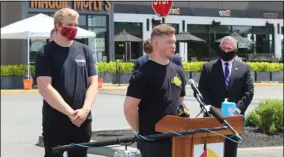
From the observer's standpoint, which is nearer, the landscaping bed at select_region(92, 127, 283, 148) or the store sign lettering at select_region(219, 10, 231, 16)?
the landscaping bed at select_region(92, 127, 283, 148)

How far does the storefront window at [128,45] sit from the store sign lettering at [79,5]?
3.70 metres

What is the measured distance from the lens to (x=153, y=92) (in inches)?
178

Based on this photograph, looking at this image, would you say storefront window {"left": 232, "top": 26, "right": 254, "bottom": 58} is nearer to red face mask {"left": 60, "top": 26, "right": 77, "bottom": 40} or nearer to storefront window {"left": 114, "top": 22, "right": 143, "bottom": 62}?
storefront window {"left": 114, "top": 22, "right": 143, "bottom": 62}

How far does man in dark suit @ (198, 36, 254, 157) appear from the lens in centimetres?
675

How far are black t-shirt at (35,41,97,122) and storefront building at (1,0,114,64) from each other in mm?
24971

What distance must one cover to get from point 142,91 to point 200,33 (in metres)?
35.5

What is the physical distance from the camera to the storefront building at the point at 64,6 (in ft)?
99.8

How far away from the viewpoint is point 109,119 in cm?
1479

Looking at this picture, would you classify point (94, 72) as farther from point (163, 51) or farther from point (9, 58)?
point (9, 58)

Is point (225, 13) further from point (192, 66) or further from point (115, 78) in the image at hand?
point (115, 78)

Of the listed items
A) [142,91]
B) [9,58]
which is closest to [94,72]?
[142,91]

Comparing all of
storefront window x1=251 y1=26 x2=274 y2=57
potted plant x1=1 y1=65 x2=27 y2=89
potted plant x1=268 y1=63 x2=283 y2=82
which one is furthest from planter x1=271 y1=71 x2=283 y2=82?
potted plant x1=1 y1=65 x2=27 y2=89

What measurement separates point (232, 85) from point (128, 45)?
2922 cm

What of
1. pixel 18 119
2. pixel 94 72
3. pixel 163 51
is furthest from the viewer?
pixel 18 119
